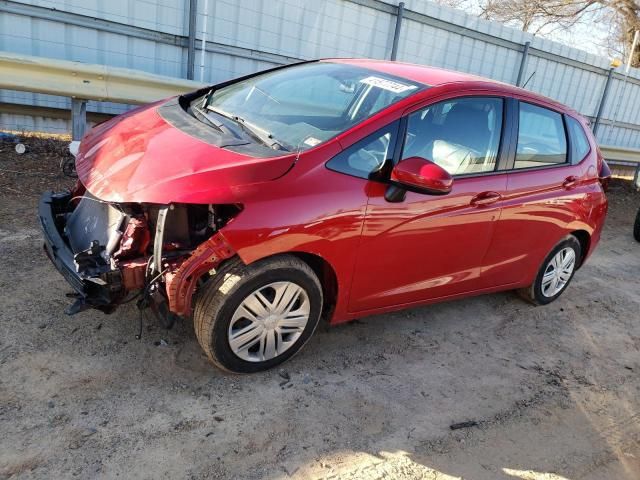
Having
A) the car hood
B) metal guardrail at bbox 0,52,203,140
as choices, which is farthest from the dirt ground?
metal guardrail at bbox 0,52,203,140

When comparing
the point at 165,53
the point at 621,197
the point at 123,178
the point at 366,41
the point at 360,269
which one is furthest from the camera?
the point at 621,197

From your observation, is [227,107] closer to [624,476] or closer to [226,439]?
[226,439]

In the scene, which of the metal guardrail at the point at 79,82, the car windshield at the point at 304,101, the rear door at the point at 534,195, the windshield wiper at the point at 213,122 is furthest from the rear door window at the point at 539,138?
the metal guardrail at the point at 79,82

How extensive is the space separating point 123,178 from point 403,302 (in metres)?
1.92

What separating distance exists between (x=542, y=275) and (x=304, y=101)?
2.54m

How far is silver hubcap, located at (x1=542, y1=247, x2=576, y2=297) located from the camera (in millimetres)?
4754

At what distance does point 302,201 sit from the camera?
2.98m

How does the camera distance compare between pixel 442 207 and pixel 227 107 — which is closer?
pixel 442 207

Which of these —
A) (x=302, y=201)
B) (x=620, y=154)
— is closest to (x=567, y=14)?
(x=620, y=154)

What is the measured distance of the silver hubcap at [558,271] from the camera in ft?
15.6

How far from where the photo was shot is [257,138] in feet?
11.0

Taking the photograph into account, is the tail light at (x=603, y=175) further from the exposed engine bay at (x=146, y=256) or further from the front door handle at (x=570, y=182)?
the exposed engine bay at (x=146, y=256)

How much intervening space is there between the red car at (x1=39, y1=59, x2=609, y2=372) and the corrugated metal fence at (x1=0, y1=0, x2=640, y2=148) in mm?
2674

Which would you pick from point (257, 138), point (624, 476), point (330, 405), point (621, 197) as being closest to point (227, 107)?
point (257, 138)
